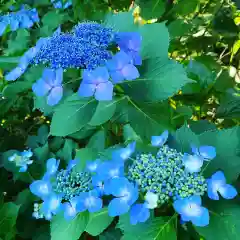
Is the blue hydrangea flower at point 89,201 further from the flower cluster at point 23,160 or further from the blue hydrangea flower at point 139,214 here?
the flower cluster at point 23,160

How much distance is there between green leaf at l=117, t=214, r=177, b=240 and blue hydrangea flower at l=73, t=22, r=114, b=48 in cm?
28

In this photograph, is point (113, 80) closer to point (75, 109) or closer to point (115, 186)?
point (75, 109)

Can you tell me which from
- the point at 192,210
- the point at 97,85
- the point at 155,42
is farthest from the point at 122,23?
the point at 192,210

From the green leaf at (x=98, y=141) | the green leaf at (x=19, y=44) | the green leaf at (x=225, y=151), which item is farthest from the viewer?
the green leaf at (x=19, y=44)

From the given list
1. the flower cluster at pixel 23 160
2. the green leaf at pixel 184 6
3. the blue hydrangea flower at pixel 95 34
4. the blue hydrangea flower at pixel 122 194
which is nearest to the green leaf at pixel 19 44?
the flower cluster at pixel 23 160

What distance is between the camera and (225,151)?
72cm

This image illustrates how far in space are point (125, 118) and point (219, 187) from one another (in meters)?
0.28

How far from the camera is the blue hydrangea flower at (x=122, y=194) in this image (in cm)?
62

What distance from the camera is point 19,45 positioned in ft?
3.66

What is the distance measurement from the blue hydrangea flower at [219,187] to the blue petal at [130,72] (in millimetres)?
203

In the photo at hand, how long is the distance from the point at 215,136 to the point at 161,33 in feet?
0.69

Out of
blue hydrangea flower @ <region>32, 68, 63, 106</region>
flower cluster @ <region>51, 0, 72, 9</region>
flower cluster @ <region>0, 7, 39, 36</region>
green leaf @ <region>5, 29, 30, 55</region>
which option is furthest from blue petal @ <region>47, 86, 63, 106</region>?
flower cluster @ <region>51, 0, 72, 9</region>

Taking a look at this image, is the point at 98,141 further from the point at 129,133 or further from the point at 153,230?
the point at 153,230

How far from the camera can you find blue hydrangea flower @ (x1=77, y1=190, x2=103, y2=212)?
0.69m
